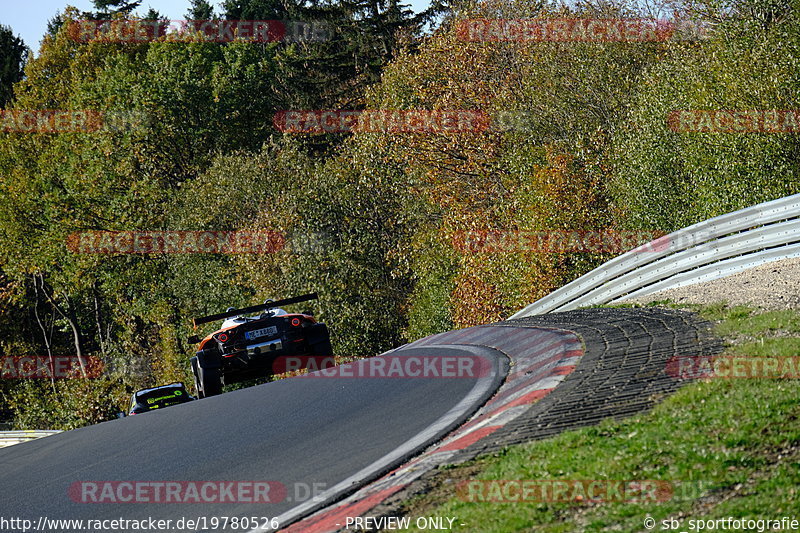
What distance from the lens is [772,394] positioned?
19.0 ft

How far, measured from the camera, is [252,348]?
50.5 ft

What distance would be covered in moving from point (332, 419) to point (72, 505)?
2697mm

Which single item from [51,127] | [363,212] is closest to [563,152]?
[363,212]

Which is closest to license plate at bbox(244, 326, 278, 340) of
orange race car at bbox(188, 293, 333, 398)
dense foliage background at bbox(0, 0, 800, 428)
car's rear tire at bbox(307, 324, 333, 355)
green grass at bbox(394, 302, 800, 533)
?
orange race car at bbox(188, 293, 333, 398)

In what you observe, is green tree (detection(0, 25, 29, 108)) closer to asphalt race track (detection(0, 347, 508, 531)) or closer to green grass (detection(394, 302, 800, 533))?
asphalt race track (detection(0, 347, 508, 531))

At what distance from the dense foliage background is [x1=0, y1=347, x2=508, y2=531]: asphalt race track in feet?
42.8

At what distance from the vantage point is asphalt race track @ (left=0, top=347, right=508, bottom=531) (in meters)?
6.93

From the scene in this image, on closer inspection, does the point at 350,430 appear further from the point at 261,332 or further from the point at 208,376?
the point at 208,376

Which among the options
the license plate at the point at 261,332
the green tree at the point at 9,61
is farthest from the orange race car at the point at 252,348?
the green tree at the point at 9,61

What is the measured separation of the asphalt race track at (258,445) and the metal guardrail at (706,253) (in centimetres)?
494

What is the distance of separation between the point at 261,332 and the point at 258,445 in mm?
7170

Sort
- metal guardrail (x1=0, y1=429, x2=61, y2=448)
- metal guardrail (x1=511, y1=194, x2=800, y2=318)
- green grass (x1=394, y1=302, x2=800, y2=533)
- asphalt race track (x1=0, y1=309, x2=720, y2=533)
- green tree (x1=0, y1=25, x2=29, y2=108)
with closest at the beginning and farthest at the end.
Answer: green grass (x1=394, y1=302, x2=800, y2=533) < asphalt race track (x1=0, y1=309, x2=720, y2=533) < metal guardrail (x1=511, y1=194, x2=800, y2=318) < metal guardrail (x1=0, y1=429, x2=61, y2=448) < green tree (x1=0, y1=25, x2=29, y2=108)

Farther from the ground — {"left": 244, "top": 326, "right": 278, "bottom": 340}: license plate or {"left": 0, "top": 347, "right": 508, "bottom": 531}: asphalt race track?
{"left": 244, "top": 326, "right": 278, "bottom": 340}: license plate

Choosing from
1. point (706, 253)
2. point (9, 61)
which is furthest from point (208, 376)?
point (9, 61)
